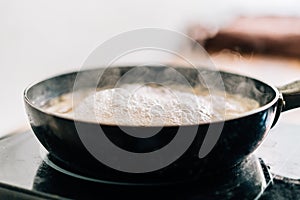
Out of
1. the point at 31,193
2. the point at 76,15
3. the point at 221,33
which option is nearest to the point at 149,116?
the point at 31,193

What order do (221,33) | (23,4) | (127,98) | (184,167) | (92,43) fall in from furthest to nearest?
(221,33)
(92,43)
(23,4)
(127,98)
(184,167)

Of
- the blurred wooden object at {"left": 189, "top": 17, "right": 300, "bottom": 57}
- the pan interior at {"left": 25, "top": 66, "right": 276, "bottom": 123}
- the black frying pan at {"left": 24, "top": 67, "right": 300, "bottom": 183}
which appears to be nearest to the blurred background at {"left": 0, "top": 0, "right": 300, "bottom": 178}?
the blurred wooden object at {"left": 189, "top": 17, "right": 300, "bottom": 57}

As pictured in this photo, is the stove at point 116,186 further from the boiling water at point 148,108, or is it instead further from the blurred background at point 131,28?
the blurred background at point 131,28

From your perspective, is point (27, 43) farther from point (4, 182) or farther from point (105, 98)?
point (4, 182)

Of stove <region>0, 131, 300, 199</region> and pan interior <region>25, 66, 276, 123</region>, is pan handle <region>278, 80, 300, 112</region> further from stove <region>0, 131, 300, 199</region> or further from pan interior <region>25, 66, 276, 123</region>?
stove <region>0, 131, 300, 199</region>

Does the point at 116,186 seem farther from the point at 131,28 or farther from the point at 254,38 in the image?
the point at 254,38

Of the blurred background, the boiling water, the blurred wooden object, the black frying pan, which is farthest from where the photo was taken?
the blurred wooden object

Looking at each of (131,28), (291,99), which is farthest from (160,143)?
(131,28)
